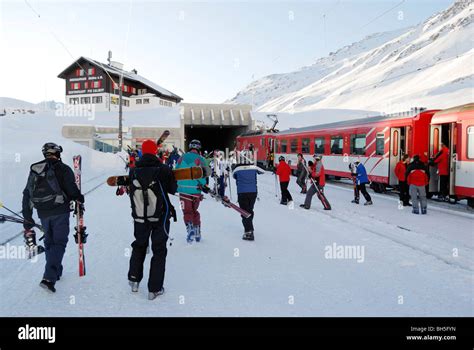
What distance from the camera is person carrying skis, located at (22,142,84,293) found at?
4.94 m

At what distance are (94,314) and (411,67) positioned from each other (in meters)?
121

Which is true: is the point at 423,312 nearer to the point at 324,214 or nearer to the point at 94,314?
the point at 94,314

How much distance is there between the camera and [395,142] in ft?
53.3

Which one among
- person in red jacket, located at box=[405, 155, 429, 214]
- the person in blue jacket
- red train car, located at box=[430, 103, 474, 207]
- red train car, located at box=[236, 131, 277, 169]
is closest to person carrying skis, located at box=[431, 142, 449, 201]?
red train car, located at box=[430, 103, 474, 207]

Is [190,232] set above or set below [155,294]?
above

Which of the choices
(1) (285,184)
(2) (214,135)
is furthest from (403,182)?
(2) (214,135)

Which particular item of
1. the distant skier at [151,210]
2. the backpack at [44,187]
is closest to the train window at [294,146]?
the distant skier at [151,210]

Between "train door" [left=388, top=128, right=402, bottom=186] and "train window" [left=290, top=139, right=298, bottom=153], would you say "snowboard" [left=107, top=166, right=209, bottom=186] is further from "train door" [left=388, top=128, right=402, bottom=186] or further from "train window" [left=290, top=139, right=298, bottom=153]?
"train window" [left=290, top=139, right=298, bottom=153]

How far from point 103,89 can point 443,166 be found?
202 feet

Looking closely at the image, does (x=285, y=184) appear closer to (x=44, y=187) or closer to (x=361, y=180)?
(x=361, y=180)

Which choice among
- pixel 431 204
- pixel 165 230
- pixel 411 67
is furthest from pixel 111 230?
pixel 411 67

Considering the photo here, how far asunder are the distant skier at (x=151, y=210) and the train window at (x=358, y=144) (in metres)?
15.4

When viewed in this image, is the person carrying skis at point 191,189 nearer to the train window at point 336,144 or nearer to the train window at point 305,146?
the train window at point 336,144
